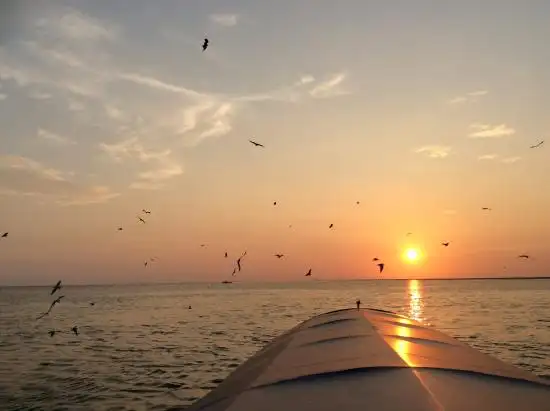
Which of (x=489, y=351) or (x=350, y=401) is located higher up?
(x=350, y=401)

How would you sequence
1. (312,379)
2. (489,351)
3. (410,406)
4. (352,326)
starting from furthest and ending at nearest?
(489,351) → (352,326) → (312,379) → (410,406)

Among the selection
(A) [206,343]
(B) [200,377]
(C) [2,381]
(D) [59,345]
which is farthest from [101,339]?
(B) [200,377]

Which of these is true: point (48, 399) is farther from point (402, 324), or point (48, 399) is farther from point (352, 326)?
point (402, 324)

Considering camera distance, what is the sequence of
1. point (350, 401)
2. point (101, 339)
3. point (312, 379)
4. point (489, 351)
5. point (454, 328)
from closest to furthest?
point (350, 401) < point (312, 379) < point (489, 351) < point (101, 339) < point (454, 328)

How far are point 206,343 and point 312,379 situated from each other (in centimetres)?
2060

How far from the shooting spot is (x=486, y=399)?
653 cm

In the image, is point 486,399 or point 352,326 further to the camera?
point 352,326

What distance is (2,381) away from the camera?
17.9 m

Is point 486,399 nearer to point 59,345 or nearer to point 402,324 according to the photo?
point 402,324

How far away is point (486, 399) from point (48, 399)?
45.0ft

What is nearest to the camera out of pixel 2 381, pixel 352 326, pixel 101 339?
pixel 352 326

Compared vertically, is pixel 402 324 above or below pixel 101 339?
above

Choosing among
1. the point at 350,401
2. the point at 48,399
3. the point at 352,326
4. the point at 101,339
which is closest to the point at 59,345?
the point at 101,339

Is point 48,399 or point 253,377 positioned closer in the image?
point 253,377
